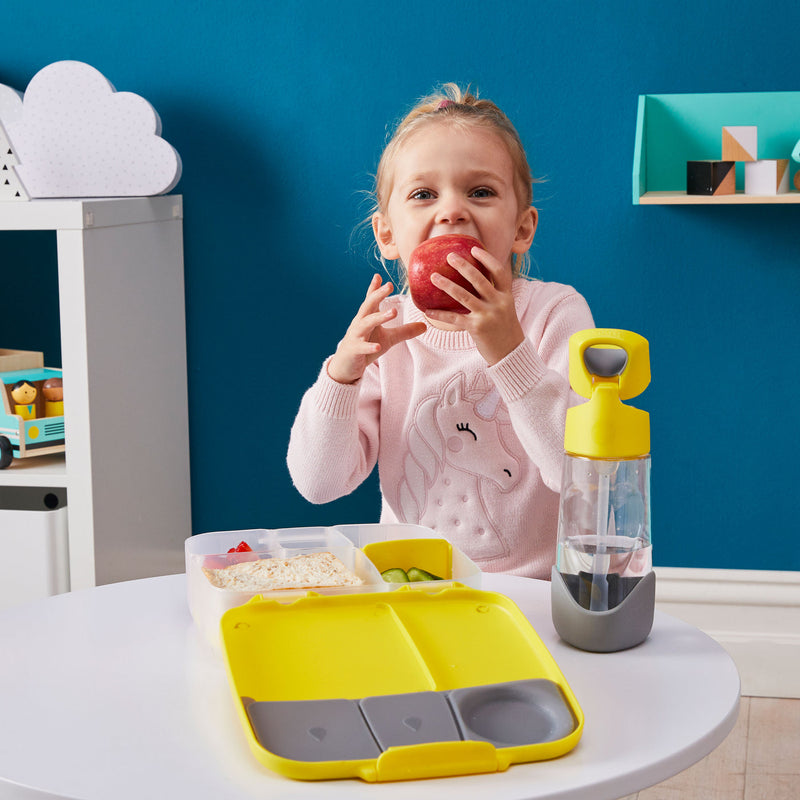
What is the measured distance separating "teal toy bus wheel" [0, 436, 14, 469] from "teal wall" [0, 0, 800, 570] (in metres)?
0.37

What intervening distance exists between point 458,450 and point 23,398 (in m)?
0.79

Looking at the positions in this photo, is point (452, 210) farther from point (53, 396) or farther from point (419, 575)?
point (53, 396)

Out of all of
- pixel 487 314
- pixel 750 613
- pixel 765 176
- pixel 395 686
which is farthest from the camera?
pixel 750 613

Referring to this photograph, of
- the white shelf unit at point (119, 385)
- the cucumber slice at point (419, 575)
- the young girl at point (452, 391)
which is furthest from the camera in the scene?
the white shelf unit at point (119, 385)

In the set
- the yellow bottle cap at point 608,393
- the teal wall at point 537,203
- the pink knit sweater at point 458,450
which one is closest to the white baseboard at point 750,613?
the teal wall at point 537,203

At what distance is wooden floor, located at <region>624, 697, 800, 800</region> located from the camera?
169 cm

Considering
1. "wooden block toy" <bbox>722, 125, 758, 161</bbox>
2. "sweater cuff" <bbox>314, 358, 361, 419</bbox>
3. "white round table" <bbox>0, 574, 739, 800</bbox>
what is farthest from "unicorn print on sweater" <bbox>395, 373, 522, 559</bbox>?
"wooden block toy" <bbox>722, 125, 758, 161</bbox>

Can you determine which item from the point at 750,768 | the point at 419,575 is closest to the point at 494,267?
Answer: the point at 419,575

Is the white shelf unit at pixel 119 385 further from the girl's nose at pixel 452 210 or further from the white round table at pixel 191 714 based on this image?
the white round table at pixel 191 714

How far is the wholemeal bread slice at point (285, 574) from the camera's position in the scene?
868mm

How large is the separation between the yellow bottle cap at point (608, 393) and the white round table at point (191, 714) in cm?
16

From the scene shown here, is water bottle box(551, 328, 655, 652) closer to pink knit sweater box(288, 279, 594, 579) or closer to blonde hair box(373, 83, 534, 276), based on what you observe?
pink knit sweater box(288, 279, 594, 579)

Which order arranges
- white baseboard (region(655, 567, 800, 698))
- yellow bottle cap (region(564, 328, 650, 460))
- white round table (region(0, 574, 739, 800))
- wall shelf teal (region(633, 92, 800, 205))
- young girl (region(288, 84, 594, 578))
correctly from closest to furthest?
white round table (region(0, 574, 739, 800)), yellow bottle cap (region(564, 328, 650, 460)), young girl (region(288, 84, 594, 578)), wall shelf teal (region(633, 92, 800, 205)), white baseboard (region(655, 567, 800, 698))

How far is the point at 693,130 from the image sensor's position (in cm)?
182
